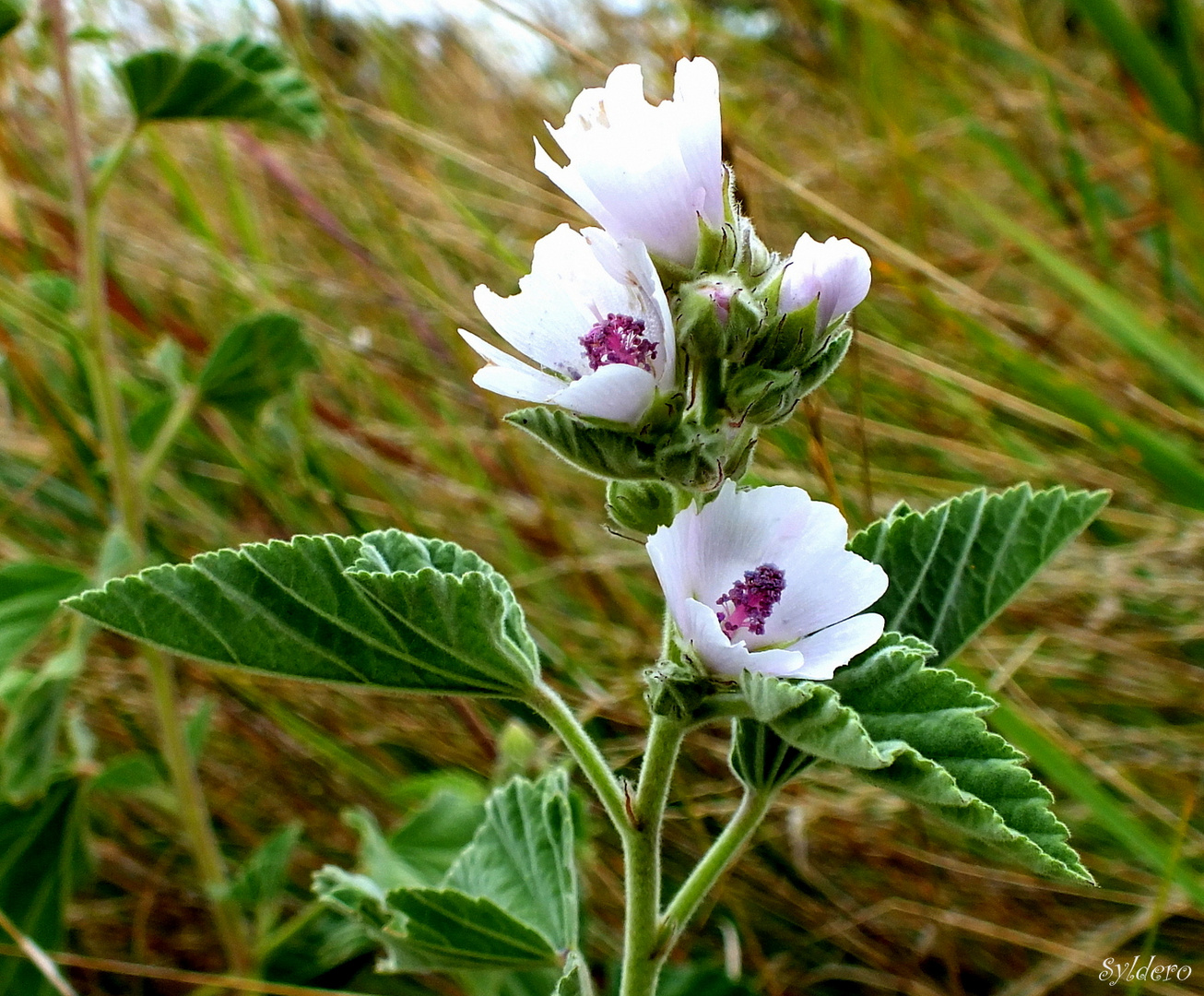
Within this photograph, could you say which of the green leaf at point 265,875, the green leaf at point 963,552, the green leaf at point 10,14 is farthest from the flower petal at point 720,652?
the green leaf at point 10,14

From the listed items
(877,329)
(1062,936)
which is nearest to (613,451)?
(1062,936)

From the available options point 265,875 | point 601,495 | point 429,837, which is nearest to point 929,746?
point 429,837

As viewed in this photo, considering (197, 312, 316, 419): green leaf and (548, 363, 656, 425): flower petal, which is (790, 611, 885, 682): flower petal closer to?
(548, 363, 656, 425): flower petal

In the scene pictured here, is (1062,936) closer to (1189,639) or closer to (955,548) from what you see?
(1189,639)

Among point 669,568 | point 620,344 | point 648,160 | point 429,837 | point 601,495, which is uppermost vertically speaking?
point 648,160

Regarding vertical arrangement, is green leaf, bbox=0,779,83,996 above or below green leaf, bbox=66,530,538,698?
below

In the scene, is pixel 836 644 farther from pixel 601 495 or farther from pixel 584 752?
pixel 601 495

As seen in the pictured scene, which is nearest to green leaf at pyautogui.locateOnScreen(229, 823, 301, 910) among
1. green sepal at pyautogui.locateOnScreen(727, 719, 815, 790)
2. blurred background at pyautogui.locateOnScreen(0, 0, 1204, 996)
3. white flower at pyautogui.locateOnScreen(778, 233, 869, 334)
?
blurred background at pyautogui.locateOnScreen(0, 0, 1204, 996)
